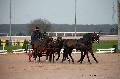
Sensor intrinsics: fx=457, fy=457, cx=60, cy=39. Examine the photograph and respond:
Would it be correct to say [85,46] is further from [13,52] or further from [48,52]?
[13,52]

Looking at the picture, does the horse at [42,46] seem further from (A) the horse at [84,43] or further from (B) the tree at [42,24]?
(B) the tree at [42,24]

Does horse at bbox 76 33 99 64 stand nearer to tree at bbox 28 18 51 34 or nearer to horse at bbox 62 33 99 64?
horse at bbox 62 33 99 64

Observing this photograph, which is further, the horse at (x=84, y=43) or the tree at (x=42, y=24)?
the tree at (x=42, y=24)

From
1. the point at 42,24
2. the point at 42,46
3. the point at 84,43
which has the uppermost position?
the point at 42,24

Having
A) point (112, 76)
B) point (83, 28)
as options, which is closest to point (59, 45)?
point (112, 76)

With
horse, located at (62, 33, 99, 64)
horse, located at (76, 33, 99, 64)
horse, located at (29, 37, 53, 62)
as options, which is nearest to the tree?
horse, located at (29, 37, 53, 62)

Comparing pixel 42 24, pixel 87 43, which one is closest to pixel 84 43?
pixel 87 43

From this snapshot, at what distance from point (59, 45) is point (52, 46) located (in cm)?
39

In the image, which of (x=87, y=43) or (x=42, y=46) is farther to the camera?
(x=42, y=46)

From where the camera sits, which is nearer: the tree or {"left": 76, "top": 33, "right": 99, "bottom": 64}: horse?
{"left": 76, "top": 33, "right": 99, "bottom": 64}: horse

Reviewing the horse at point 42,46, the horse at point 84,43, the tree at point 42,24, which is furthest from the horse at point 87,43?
the tree at point 42,24

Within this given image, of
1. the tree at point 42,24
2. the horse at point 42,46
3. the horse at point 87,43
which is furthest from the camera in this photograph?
the tree at point 42,24

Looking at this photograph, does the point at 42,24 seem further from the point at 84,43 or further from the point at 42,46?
the point at 84,43

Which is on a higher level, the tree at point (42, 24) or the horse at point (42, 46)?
the tree at point (42, 24)
